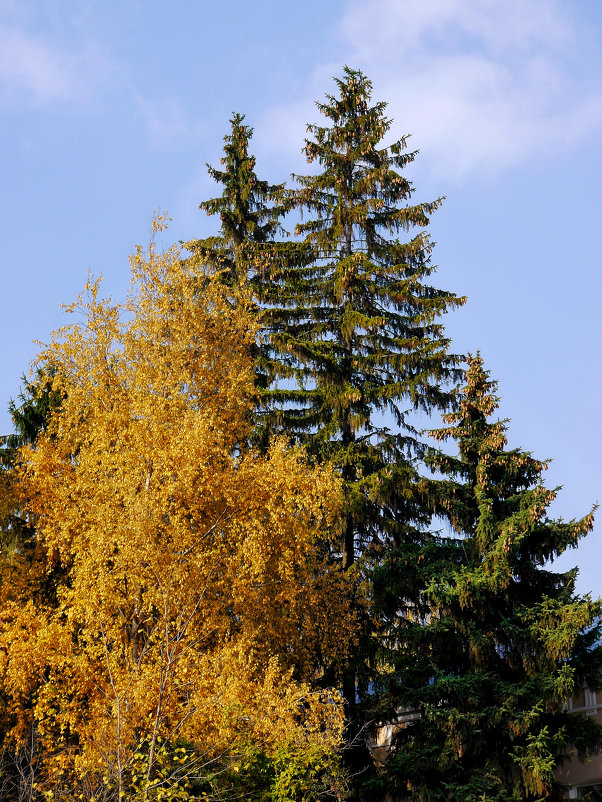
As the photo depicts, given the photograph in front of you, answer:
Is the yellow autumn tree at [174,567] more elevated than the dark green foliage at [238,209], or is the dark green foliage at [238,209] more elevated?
the dark green foliage at [238,209]

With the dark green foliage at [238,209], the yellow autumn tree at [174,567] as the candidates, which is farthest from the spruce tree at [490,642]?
the dark green foliage at [238,209]

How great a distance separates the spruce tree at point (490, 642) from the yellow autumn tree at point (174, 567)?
218cm

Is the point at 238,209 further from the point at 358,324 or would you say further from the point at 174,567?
the point at 174,567

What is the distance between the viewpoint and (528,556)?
22125 millimetres

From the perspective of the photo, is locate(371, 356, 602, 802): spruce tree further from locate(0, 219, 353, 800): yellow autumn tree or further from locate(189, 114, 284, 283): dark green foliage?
locate(189, 114, 284, 283): dark green foliage

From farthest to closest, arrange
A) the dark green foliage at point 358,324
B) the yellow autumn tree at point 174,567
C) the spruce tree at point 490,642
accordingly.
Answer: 1. the dark green foliage at point 358,324
2. the spruce tree at point 490,642
3. the yellow autumn tree at point 174,567

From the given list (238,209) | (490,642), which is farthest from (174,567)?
(238,209)

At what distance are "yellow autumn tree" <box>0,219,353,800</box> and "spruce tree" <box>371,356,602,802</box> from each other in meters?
2.18

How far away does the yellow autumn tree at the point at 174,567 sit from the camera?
17922 millimetres

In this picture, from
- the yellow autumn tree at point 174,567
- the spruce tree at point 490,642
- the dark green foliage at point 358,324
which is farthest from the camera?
the dark green foliage at point 358,324

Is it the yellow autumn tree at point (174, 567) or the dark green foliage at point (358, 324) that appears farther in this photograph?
the dark green foliage at point (358, 324)

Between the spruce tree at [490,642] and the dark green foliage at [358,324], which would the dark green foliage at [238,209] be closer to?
the dark green foliage at [358,324]

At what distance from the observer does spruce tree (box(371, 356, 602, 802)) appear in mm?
19547

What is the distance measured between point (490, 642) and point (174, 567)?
736 cm
